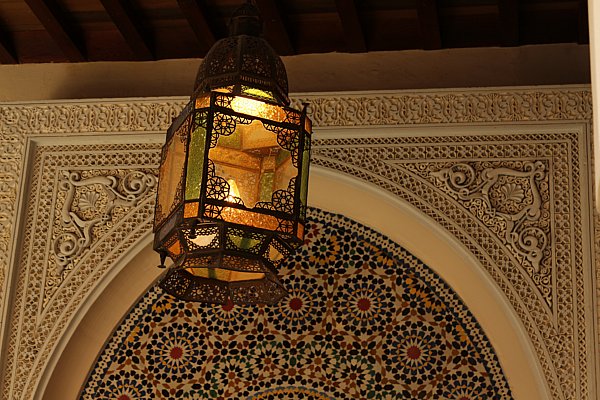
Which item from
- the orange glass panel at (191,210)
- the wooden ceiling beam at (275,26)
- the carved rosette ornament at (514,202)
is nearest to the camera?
the orange glass panel at (191,210)

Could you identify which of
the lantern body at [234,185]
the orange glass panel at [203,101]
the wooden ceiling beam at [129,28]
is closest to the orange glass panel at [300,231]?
the lantern body at [234,185]

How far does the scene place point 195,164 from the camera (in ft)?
7.44

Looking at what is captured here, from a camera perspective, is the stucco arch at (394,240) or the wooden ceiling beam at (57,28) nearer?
the stucco arch at (394,240)

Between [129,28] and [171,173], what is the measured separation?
138 centimetres

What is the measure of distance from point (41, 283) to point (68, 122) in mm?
596

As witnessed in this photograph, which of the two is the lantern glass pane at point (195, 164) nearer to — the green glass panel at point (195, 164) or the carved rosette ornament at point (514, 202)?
the green glass panel at point (195, 164)

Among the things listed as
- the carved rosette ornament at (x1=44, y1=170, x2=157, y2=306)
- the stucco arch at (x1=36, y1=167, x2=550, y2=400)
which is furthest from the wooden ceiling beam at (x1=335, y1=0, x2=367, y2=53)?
the carved rosette ornament at (x1=44, y1=170, x2=157, y2=306)

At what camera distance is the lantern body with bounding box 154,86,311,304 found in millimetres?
2252

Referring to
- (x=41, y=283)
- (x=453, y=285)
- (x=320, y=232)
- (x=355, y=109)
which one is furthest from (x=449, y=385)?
(x=41, y=283)

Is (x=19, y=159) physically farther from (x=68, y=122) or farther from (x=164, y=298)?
(x=164, y=298)

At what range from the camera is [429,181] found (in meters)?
3.46

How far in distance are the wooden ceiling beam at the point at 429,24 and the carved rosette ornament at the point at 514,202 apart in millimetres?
458

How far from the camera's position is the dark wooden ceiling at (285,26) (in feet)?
11.4

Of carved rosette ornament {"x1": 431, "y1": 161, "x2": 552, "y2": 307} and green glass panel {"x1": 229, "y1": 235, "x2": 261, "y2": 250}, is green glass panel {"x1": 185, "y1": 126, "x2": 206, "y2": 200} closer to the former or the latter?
green glass panel {"x1": 229, "y1": 235, "x2": 261, "y2": 250}
